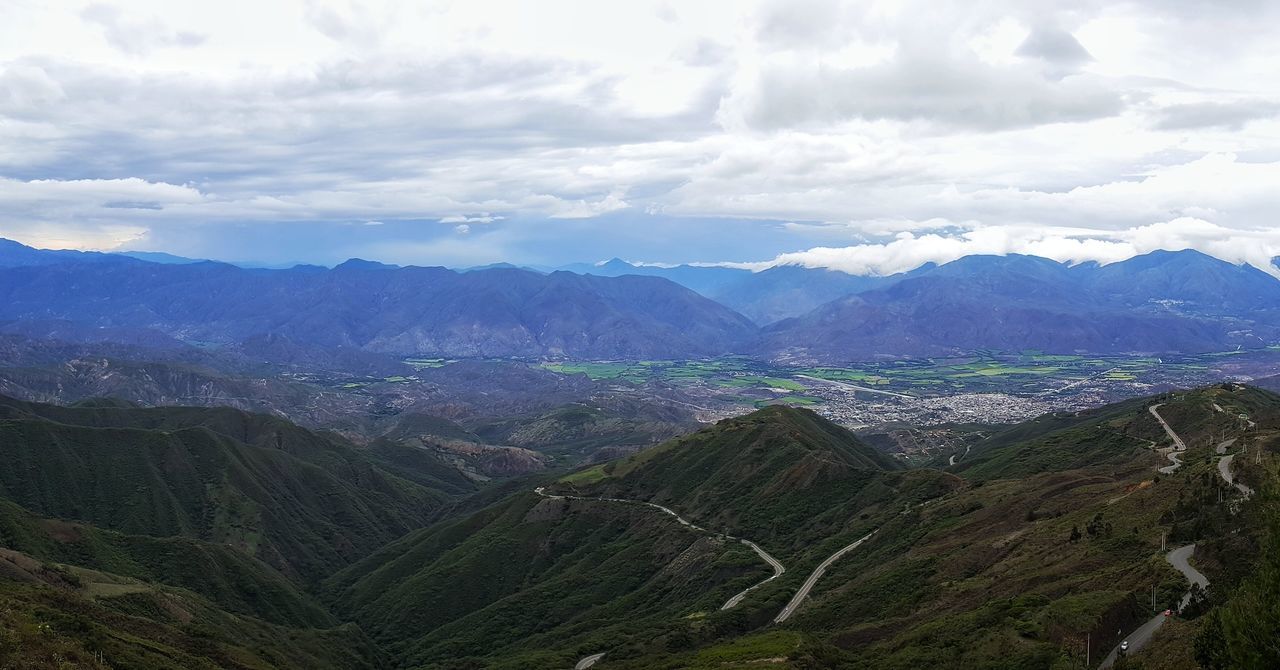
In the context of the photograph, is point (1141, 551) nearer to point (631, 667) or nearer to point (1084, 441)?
point (631, 667)

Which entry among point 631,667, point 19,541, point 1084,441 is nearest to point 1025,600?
point 631,667

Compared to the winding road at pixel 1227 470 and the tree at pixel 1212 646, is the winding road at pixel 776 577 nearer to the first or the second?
the winding road at pixel 1227 470

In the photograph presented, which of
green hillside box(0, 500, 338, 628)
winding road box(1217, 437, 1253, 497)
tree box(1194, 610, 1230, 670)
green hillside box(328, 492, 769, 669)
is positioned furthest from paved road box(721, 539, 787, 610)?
green hillside box(0, 500, 338, 628)

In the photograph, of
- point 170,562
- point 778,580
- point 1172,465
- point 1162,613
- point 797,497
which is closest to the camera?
point 1162,613

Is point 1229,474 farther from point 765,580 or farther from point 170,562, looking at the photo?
point 170,562

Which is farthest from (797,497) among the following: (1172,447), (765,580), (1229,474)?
(1229,474)

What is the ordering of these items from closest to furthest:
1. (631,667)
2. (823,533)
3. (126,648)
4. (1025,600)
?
(1025,600) < (126,648) < (631,667) < (823,533)

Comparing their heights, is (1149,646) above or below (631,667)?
above
